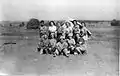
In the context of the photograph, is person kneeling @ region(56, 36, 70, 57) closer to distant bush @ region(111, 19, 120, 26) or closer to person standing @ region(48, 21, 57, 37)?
person standing @ region(48, 21, 57, 37)

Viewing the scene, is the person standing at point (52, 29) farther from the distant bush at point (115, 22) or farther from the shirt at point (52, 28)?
the distant bush at point (115, 22)

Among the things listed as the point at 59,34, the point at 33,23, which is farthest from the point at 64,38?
the point at 33,23

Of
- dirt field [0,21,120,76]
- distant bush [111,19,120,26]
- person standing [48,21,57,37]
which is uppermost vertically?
distant bush [111,19,120,26]

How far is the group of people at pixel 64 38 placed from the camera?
115cm

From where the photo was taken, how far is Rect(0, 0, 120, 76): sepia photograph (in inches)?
43.5

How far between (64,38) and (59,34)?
1.5 inches

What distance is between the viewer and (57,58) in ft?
3.75

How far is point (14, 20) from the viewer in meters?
1.24

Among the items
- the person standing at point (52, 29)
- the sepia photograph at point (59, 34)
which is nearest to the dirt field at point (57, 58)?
the sepia photograph at point (59, 34)

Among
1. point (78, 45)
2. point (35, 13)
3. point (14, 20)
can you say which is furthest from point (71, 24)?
point (14, 20)

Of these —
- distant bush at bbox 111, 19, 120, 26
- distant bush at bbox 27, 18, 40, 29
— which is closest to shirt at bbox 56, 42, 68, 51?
distant bush at bbox 27, 18, 40, 29

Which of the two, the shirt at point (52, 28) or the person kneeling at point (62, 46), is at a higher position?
the shirt at point (52, 28)

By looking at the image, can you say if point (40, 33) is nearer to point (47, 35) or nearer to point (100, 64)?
point (47, 35)

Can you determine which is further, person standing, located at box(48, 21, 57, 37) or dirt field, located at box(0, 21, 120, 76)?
person standing, located at box(48, 21, 57, 37)
